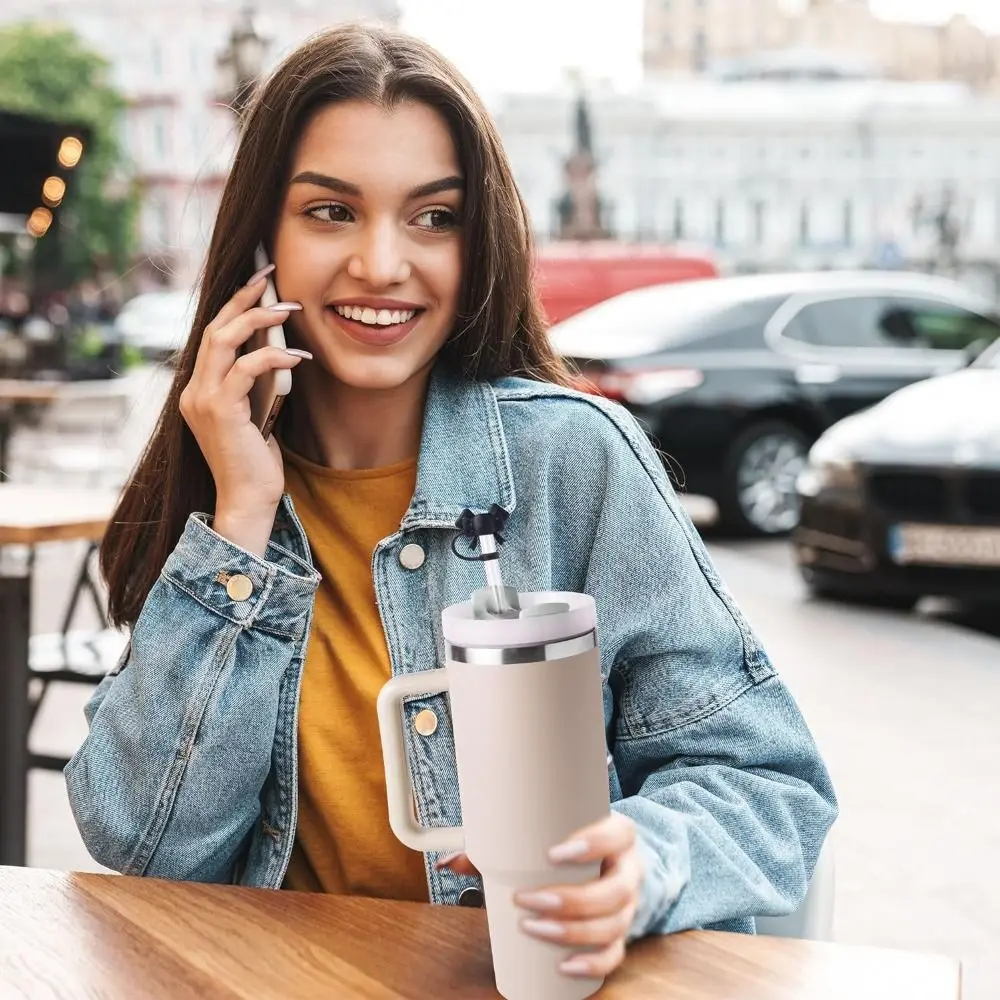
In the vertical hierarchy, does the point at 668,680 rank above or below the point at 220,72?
below

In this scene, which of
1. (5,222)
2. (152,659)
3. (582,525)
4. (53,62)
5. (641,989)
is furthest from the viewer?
(53,62)

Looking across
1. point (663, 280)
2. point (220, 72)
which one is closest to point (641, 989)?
point (220, 72)

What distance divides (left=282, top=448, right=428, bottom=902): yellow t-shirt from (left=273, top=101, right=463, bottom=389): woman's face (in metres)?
0.19

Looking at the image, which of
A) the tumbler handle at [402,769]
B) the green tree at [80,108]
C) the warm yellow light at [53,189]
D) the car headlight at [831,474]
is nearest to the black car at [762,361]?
→ the car headlight at [831,474]

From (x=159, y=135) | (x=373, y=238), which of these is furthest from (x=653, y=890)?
(x=159, y=135)

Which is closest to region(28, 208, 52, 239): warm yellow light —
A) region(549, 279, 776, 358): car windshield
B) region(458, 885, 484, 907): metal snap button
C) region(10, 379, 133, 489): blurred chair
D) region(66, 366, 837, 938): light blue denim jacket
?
region(10, 379, 133, 489): blurred chair

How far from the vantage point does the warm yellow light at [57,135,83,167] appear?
1292cm

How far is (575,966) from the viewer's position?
3.11 ft

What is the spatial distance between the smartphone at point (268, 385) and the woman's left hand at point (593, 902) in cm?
62

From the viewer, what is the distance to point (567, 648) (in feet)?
2.91

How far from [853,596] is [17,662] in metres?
5.09

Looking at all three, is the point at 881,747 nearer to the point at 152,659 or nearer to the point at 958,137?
the point at 152,659

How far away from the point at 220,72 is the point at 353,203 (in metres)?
14.0

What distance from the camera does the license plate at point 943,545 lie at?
628 cm
